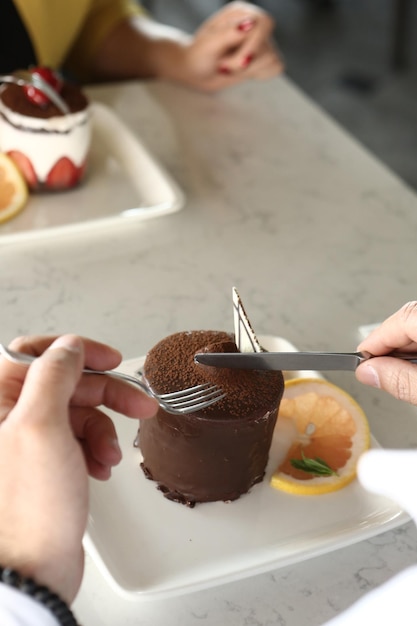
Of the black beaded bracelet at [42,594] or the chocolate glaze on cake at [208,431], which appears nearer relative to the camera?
the black beaded bracelet at [42,594]

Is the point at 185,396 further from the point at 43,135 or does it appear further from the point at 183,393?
the point at 43,135

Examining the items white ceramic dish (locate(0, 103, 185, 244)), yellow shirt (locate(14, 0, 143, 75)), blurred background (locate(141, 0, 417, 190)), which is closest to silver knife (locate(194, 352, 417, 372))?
white ceramic dish (locate(0, 103, 185, 244))

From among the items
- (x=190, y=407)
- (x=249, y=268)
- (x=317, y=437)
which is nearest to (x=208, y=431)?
(x=190, y=407)

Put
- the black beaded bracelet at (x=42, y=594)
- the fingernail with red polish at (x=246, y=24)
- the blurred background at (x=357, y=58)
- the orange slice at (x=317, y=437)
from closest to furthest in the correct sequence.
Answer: the black beaded bracelet at (x=42, y=594), the orange slice at (x=317, y=437), the fingernail with red polish at (x=246, y=24), the blurred background at (x=357, y=58)

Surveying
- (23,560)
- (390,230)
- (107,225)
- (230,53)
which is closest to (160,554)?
(23,560)

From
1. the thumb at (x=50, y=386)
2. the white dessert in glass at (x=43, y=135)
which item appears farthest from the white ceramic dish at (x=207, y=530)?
the white dessert in glass at (x=43, y=135)

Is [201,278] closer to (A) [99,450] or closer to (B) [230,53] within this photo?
(A) [99,450]

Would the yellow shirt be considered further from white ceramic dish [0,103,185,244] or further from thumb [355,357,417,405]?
thumb [355,357,417,405]

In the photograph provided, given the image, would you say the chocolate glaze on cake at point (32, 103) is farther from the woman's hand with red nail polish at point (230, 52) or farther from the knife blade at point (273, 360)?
the knife blade at point (273, 360)
